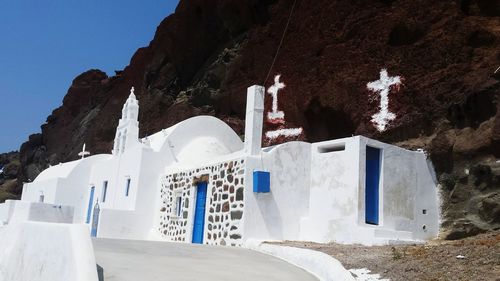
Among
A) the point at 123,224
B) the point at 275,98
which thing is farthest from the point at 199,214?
the point at 275,98

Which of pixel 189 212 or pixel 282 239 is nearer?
pixel 282 239

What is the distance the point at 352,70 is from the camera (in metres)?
18.2

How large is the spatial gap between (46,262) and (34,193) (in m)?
22.8

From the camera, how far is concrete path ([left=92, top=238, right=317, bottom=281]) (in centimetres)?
657

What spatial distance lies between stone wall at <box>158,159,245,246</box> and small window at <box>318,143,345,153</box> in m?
2.38

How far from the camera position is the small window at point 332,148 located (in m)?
13.8

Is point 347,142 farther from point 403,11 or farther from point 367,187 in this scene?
point 403,11

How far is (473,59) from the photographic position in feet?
49.6

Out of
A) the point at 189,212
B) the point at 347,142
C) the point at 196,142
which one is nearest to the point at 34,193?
the point at 196,142

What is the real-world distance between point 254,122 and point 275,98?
7.84m

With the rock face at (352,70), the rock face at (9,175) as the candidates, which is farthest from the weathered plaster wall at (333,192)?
the rock face at (9,175)

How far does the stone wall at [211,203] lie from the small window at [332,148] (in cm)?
238

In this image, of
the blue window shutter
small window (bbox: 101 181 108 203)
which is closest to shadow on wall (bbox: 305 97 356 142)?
the blue window shutter

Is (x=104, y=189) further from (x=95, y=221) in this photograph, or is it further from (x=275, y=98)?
(x=275, y=98)
